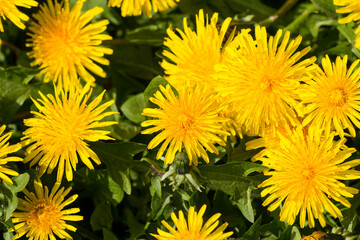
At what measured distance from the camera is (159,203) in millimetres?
2611

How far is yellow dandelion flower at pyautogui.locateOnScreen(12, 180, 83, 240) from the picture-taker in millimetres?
2541

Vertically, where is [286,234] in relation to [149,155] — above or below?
below

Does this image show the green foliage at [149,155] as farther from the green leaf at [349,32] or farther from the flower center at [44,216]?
the flower center at [44,216]

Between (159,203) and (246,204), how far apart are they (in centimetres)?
43

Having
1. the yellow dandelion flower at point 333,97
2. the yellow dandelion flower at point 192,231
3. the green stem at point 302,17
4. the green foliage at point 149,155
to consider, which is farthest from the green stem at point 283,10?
the yellow dandelion flower at point 192,231

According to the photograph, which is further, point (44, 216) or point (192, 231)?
point (44, 216)

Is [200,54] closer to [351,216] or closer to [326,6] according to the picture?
[326,6]

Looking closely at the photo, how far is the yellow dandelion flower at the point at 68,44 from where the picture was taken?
2869 mm

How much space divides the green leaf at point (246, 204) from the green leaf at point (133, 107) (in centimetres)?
73

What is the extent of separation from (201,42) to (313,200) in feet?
3.01

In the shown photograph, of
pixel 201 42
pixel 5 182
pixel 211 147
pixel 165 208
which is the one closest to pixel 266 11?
pixel 201 42

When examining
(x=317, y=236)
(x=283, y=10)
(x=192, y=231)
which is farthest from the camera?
(x=283, y=10)

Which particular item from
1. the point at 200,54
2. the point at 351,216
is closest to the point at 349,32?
the point at 200,54

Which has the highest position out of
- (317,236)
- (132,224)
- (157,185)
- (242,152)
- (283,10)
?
(283,10)
